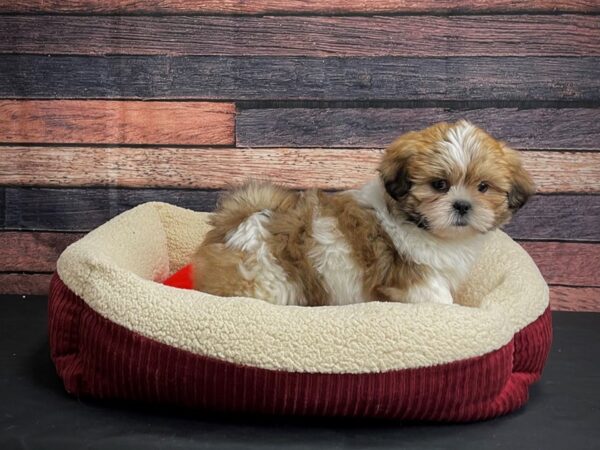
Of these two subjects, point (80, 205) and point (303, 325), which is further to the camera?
point (80, 205)

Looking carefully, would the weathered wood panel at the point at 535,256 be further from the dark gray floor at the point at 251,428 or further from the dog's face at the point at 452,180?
the dog's face at the point at 452,180

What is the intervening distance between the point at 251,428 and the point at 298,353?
0.80 feet

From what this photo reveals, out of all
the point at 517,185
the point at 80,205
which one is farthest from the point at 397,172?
the point at 80,205

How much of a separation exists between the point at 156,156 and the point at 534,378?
1.78 meters

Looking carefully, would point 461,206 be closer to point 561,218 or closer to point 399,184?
point 399,184

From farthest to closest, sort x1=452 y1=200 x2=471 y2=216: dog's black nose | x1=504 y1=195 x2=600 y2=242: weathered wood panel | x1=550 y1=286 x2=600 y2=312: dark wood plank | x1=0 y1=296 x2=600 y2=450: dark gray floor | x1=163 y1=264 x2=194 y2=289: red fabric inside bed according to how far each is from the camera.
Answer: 1. x1=550 y1=286 x2=600 y2=312: dark wood plank
2. x1=504 y1=195 x2=600 y2=242: weathered wood panel
3. x1=163 y1=264 x2=194 y2=289: red fabric inside bed
4. x1=452 y1=200 x2=471 y2=216: dog's black nose
5. x1=0 y1=296 x2=600 y2=450: dark gray floor

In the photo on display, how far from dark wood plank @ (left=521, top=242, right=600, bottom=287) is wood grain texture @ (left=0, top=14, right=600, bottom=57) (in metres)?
0.79

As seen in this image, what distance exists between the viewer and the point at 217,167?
10.4 ft

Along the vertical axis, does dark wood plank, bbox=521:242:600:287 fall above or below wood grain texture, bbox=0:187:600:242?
below

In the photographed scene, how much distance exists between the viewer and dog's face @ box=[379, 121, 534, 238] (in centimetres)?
211

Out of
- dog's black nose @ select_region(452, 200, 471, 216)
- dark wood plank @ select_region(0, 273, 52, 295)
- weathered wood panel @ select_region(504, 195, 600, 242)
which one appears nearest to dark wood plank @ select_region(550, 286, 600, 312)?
weathered wood panel @ select_region(504, 195, 600, 242)

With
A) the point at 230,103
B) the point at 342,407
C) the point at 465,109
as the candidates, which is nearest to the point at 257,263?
the point at 342,407

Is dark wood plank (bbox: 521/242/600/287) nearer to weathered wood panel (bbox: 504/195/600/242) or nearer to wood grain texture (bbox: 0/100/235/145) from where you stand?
weathered wood panel (bbox: 504/195/600/242)

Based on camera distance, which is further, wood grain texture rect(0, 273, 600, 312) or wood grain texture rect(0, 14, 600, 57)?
wood grain texture rect(0, 273, 600, 312)
